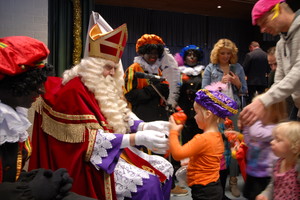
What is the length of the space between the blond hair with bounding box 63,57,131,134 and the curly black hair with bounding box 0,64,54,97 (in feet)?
2.79

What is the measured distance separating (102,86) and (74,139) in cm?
47

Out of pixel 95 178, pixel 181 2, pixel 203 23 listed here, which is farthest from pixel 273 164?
pixel 203 23

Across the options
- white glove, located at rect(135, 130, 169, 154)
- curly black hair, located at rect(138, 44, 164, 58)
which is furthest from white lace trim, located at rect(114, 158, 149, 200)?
curly black hair, located at rect(138, 44, 164, 58)

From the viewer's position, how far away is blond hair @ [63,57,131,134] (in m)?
2.38

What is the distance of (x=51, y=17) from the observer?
193 inches

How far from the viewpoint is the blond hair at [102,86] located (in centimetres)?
238

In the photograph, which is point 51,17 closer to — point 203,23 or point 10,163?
point 10,163

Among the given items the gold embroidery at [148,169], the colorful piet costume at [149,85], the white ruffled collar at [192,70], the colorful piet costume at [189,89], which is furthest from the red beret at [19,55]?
the white ruffled collar at [192,70]

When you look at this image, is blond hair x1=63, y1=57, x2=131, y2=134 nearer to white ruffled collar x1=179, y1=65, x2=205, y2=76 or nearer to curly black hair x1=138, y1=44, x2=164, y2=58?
curly black hair x1=138, y1=44, x2=164, y2=58

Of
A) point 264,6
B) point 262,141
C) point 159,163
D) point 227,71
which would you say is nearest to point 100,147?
point 159,163

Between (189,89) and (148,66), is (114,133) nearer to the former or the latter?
(148,66)

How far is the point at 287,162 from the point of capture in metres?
1.74

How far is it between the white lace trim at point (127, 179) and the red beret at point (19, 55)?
1.03 m

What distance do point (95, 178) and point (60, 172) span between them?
0.72 m
